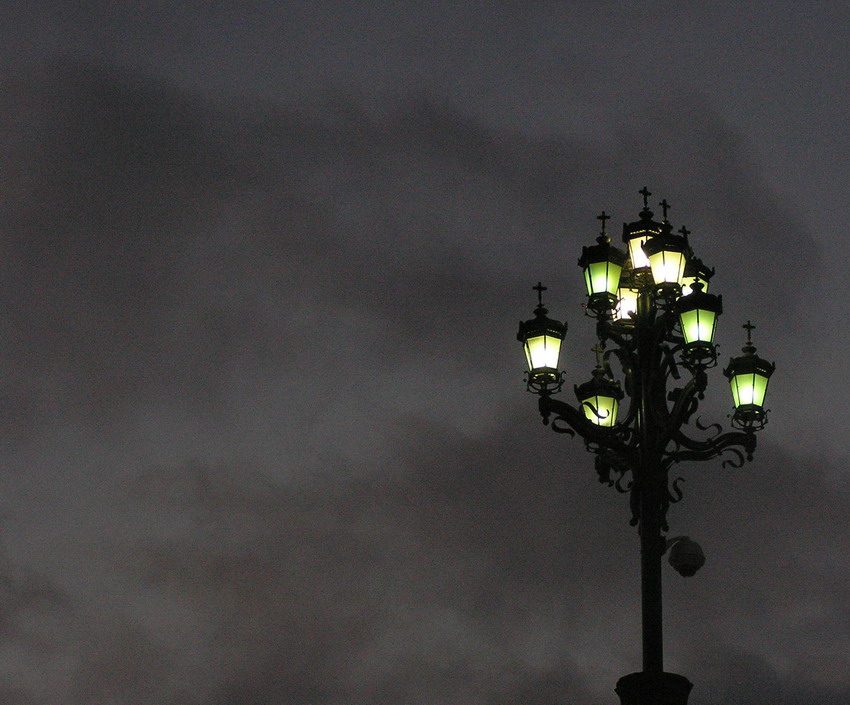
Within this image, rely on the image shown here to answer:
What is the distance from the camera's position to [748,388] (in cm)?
1788

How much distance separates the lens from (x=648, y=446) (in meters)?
17.2

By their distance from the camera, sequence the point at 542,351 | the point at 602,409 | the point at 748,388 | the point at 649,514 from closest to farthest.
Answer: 1. the point at 649,514
2. the point at 748,388
3. the point at 542,351
4. the point at 602,409

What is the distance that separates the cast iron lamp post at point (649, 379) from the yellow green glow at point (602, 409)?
0.01m

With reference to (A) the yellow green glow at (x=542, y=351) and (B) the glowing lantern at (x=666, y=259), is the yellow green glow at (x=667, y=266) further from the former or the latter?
(A) the yellow green glow at (x=542, y=351)

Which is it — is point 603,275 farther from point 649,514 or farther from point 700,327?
point 649,514

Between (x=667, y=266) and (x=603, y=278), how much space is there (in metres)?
0.77

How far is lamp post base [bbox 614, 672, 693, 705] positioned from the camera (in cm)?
1566

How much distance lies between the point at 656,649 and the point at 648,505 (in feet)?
5.14

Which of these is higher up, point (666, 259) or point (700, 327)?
point (666, 259)

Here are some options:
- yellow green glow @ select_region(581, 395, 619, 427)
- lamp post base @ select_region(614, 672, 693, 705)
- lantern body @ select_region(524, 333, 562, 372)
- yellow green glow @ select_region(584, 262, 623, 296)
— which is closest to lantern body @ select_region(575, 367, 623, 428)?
yellow green glow @ select_region(581, 395, 619, 427)

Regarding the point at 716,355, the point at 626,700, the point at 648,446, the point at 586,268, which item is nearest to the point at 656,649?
the point at 626,700

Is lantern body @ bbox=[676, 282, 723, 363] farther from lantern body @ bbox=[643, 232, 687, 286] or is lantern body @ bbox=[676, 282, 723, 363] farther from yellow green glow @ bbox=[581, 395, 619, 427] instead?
yellow green glow @ bbox=[581, 395, 619, 427]

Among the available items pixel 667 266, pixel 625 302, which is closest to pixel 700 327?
pixel 667 266

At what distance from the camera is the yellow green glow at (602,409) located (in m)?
18.5
